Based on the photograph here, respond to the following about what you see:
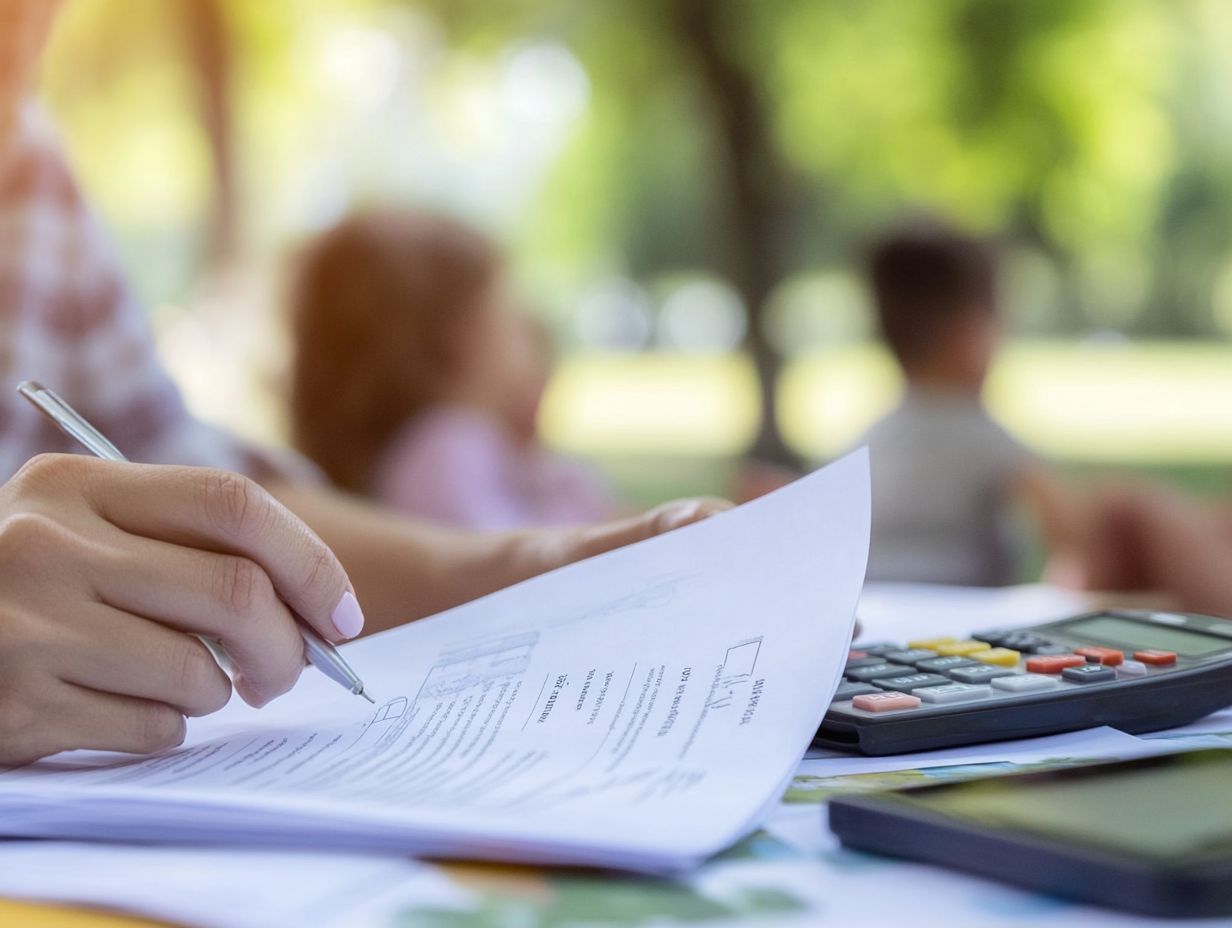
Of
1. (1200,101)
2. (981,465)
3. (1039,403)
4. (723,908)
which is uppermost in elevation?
(1200,101)

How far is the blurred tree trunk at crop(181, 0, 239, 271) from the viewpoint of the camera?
4.82 metres

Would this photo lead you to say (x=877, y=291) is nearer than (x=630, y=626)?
No

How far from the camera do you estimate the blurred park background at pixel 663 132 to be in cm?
422

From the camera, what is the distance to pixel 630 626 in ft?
1.51

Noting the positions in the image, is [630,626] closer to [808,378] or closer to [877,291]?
[877,291]

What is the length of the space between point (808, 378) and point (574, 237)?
2.81 meters

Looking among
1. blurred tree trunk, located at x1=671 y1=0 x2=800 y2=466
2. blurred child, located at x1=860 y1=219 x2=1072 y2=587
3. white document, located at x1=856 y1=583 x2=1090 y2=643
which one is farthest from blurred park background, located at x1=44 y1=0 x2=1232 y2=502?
white document, located at x1=856 y1=583 x2=1090 y2=643

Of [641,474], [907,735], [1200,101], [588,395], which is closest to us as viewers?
[907,735]

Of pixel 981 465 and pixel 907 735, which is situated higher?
pixel 981 465

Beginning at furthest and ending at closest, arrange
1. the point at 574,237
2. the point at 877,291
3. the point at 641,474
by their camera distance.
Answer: the point at 574,237 → the point at 641,474 → the point at 877,291

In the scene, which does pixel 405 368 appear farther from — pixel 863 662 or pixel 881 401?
pixel 881 401

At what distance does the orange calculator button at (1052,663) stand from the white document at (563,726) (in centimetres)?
8

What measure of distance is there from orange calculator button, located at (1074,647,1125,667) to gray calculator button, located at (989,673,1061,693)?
3 centimetres

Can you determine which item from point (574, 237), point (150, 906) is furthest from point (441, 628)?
point (574, 237)
